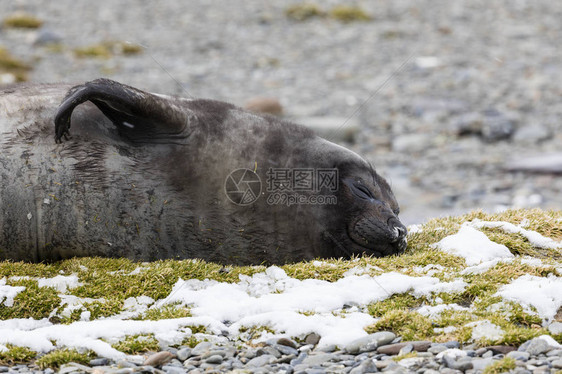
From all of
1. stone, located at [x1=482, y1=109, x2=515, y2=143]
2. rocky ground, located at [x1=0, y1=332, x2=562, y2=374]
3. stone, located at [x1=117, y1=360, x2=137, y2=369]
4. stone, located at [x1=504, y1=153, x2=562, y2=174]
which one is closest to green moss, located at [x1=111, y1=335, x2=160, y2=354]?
rocky ground, located at [x1=0, y1=332, x2=562, y2=374]

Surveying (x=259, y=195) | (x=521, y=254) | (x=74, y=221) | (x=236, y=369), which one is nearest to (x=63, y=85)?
(x=74, y=221)

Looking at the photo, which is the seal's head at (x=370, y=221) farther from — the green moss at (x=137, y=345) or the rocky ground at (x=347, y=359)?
the green moss at (x=137, y=345)

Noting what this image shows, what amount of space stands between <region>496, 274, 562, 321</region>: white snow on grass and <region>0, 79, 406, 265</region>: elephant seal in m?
1.51

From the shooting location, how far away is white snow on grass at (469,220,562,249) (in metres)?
7.72

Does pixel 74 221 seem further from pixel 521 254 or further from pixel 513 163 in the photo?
pixel 513 163

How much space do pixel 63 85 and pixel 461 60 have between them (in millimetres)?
22265

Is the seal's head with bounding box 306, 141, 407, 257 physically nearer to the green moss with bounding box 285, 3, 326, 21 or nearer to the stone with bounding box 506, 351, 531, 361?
the stone with bounding box 506, 351, 531, 361

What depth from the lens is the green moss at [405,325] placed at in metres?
5.47

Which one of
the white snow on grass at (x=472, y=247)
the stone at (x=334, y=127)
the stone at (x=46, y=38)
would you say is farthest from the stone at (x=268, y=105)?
the white snow on grass at (x=472, y=247)

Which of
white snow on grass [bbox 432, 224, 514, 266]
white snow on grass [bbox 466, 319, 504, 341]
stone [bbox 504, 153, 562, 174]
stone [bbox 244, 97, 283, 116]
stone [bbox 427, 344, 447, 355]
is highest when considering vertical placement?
stone [bbox 244, 97, 283, 116]

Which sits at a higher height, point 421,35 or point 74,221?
point 421,35

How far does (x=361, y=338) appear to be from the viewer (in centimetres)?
540

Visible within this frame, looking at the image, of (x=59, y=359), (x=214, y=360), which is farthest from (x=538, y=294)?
(x=59, y=359)

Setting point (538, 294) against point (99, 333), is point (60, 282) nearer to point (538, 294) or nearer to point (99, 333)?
point (99, 333)
